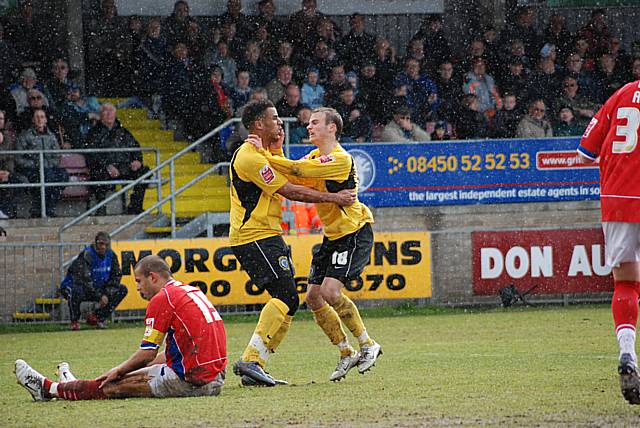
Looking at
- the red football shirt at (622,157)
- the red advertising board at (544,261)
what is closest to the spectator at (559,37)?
the red advertising board at (544,261)

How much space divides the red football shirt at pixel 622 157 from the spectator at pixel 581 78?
14.6m

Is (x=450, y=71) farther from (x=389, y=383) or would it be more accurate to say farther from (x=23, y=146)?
(x=389, y=383)

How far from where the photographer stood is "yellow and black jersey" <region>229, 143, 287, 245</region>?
903 cm

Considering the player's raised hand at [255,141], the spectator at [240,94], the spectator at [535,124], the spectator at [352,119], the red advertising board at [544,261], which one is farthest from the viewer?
the spectator at [535,124]

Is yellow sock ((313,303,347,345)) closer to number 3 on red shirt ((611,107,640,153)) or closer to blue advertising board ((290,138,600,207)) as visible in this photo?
number 3 on red shirt ((611,107,640,153))

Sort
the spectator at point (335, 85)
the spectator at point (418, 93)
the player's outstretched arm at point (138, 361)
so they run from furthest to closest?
1. the spectator at point (418, 93)
2. the spectator at point (335, 85)
3. the player's outstretched arm at point (138, 361)

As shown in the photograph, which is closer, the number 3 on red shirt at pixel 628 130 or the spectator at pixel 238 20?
the number 3 on red shirt at pixel 628 130

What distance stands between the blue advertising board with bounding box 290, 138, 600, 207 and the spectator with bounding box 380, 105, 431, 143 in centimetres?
42

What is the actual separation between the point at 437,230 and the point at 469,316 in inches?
108

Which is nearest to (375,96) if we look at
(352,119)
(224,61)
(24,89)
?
(352,119)

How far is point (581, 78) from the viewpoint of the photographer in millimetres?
21938

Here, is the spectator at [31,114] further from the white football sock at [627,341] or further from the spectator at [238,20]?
the white football sock at [627,341]

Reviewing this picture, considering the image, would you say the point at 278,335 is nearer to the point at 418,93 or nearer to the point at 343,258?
the point at 343,258

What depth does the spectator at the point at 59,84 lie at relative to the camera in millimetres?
19625
